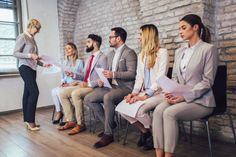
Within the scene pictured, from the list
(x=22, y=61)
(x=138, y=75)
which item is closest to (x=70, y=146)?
(x=138, y=75)

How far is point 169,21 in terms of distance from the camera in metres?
2.94

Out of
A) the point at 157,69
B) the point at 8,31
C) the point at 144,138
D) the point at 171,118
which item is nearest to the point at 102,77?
the point at 157,69

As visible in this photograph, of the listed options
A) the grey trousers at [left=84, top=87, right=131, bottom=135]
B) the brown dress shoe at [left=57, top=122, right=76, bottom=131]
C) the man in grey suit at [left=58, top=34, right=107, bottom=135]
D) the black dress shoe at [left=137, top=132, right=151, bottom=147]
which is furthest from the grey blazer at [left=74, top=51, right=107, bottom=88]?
the black dress shoe at [left=137, top=132, right=151, bottom=147]

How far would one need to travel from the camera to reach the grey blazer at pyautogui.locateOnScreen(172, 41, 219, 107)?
1.99m

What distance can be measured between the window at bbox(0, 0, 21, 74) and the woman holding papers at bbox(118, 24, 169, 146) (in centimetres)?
301

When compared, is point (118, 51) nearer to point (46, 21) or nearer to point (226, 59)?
point (226, 59)

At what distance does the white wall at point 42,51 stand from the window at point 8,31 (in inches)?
5.9

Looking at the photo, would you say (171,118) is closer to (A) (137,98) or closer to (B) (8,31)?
(A) (137,98)

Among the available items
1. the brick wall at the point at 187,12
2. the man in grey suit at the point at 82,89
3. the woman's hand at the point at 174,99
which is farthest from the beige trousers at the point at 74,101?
the woman's hand at the point at 174,99

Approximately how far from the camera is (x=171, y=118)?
6.29ft

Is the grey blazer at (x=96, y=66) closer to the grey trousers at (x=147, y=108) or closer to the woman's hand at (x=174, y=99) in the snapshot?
the grey trousers at (x=147, y=108)

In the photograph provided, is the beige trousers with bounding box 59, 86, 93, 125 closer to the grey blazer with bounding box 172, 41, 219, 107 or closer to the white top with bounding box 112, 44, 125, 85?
the white top with bounding box 112, 44, 125, 85

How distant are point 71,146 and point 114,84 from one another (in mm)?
840

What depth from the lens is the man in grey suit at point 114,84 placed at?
2730 mm
